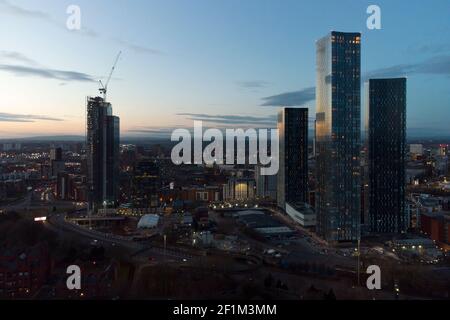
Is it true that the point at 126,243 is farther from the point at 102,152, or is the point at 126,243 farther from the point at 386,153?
the point at 386,153

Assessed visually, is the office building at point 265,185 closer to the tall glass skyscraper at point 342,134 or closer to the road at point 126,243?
the tall glass skyscraper at point 342,134

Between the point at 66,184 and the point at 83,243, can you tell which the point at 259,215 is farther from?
the point at 66,184

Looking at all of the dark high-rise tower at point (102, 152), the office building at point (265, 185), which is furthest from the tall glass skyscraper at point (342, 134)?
the dark high-rise tower at point (102, 152)

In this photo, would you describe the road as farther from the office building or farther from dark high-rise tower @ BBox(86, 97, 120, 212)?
the office building

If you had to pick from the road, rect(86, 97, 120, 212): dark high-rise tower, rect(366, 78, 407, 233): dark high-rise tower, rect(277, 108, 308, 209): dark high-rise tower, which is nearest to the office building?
rect(277, 108, 308, 209): dark high-rise tower

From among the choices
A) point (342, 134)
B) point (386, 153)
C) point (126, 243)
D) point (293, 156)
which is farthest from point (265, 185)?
point (126, 243)

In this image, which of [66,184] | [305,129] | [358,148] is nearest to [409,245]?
[358,148]
